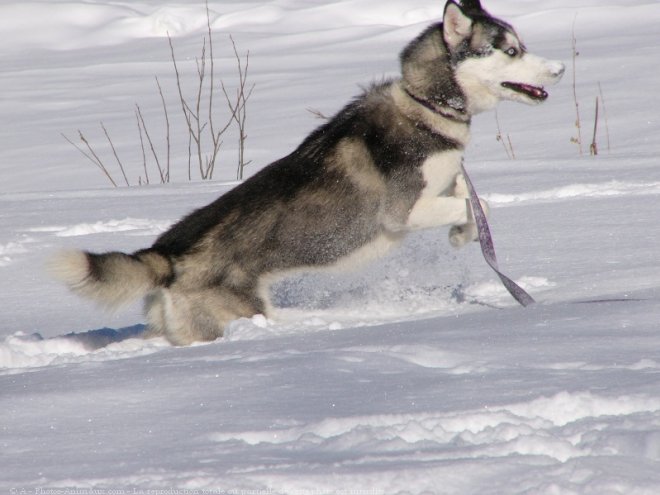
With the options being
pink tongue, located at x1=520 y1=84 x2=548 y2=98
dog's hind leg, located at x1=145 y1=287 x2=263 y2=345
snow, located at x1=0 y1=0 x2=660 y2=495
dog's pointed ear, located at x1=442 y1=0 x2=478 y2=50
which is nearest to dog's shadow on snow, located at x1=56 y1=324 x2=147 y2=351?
snow, located at x1=0 y1=0 x2=660 y2=495

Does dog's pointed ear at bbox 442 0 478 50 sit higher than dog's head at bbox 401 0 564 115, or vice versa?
dog's pointed ear at bbox 442 0 478 50

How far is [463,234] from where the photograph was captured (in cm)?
376

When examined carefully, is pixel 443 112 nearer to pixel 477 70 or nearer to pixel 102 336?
pixel 477 70

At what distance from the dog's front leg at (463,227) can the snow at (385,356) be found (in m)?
0.15

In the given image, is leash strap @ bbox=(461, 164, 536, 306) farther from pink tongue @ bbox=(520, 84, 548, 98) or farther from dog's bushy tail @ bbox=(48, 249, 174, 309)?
dog's bushy tail @ bbox=(48, 249, 174, 309)

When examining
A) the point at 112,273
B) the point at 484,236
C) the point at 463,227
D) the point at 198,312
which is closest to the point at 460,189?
the point at 463,227

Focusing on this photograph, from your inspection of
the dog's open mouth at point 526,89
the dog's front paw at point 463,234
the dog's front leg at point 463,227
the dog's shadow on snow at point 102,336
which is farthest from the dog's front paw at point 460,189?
the dog's shadow on snow at point 102,336

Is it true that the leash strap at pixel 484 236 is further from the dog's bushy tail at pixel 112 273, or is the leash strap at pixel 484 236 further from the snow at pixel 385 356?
the dog's bushy tail at pixel 112 273

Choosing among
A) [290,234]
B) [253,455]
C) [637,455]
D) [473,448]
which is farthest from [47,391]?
[290,234]

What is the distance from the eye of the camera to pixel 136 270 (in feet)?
10.7

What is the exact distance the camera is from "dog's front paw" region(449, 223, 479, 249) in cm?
372

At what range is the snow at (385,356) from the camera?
153cm

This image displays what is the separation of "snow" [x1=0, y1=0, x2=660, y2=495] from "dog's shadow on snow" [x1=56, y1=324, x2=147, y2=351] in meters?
0.01

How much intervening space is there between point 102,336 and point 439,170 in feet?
4.33
